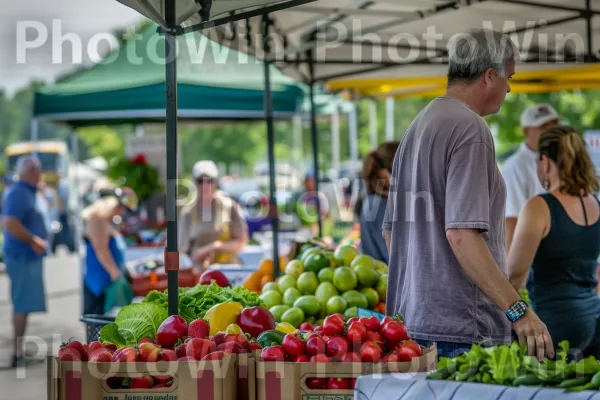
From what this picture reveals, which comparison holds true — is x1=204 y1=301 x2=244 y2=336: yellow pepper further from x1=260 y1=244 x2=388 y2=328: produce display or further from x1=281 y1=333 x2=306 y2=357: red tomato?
x1=260 y1=244 x2=388 y2=328: produce display

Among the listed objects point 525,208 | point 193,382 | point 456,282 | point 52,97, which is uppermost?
point 52,97

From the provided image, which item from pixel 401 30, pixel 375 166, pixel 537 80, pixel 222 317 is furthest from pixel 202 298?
pixel 537 80

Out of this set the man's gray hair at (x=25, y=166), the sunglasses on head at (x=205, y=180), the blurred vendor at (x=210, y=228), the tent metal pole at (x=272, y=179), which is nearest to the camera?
the tent metal pole at (x=272, y=179)

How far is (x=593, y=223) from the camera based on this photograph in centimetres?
448

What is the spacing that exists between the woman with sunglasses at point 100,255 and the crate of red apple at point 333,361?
19.8 feet

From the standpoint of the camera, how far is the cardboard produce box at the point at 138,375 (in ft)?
8.96

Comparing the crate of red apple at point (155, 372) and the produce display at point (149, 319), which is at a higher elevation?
the produce display at point (149, 319)

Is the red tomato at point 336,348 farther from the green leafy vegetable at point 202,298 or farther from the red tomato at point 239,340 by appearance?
the green leafy vegetable at point 202,298

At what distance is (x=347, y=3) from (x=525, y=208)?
2.48m

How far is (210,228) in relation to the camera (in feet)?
29.0

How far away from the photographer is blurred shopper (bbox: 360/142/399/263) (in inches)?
242

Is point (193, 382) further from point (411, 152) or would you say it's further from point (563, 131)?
point (563, 131)

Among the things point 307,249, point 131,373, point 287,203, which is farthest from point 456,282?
point 287,203

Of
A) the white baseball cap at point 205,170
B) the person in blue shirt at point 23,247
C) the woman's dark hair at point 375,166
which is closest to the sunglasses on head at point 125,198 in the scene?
the person in blue shirt at point 23,247
